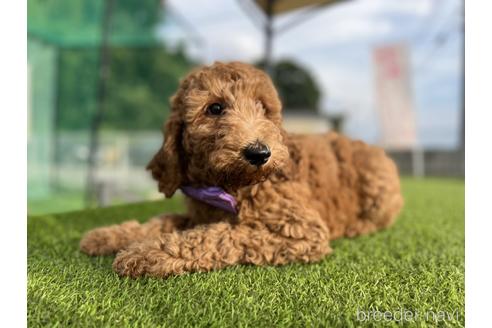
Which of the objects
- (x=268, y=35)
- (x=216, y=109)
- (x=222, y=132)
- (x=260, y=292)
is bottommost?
(x=260, y=292)

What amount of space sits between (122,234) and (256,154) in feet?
3.47

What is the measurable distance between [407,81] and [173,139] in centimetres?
1159

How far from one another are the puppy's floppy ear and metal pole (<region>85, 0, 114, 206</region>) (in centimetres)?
439

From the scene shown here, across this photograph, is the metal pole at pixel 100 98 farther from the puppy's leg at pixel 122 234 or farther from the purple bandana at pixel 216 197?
the purple bandana at pixel 216 197

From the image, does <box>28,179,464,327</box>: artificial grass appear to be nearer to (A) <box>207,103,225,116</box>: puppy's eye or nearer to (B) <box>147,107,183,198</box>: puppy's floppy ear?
(B) <box>147,107,183,198</box>: puppy's floppy ear

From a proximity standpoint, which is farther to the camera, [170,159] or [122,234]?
[122,234]

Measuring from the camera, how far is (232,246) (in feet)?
7.01

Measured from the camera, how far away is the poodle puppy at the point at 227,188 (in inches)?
78.1

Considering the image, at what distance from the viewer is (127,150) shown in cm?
770

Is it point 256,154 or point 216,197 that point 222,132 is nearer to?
point 256,154

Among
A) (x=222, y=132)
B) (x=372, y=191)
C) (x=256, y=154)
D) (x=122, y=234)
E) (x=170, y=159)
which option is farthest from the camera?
(x=372, y=191)

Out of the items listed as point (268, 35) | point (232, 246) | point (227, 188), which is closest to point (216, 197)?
point (227, 188)

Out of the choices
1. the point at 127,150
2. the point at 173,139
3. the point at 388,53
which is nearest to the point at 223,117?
the point at 173,139

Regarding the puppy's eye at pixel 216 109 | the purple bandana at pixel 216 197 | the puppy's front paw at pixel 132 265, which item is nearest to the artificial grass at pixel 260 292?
the puppy's front paw at pixel 132 265
